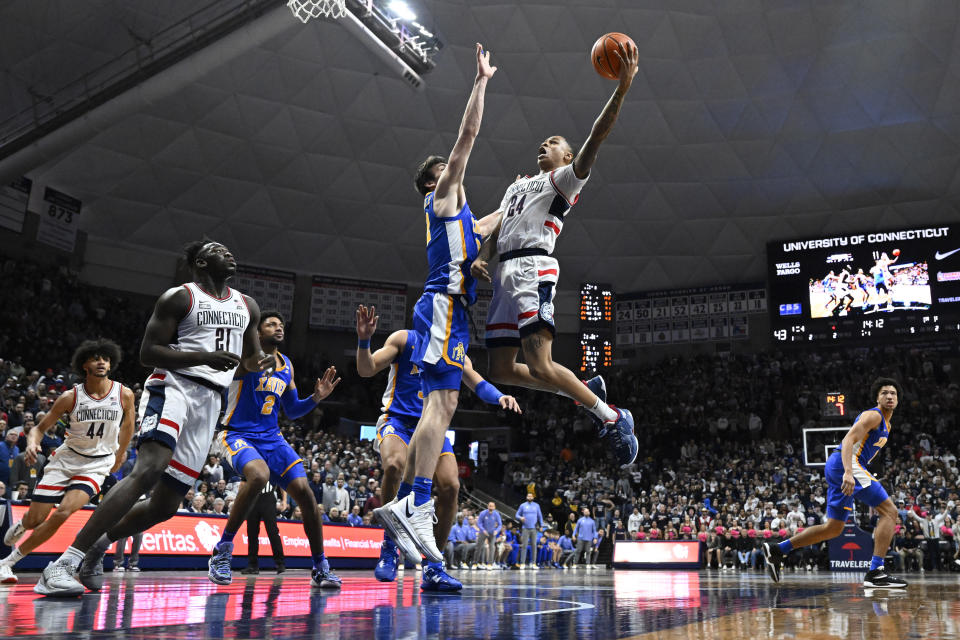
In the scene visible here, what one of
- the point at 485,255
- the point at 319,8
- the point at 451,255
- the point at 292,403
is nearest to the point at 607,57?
the point at 485,255

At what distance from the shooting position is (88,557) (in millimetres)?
4867

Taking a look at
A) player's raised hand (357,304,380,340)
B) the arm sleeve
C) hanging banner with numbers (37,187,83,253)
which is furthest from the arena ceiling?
player's raised hand (357,304,380,340)

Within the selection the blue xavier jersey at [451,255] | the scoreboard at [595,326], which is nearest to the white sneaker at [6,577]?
the blue xavier jersey at [451,255]

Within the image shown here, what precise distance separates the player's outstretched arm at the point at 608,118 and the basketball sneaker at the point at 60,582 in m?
3.54

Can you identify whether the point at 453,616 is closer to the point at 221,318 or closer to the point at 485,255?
the point at 221,318

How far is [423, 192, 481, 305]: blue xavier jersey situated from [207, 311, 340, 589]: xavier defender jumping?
1397mm

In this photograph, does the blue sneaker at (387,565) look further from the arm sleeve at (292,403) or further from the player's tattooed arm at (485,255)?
the player's tattooed arm at (485,255)

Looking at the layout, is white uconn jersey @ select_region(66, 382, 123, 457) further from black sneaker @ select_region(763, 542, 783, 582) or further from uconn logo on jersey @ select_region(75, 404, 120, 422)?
black sneaker @ select_region(763, 542, 783, 582)

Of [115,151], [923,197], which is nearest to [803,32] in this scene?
[923,197]

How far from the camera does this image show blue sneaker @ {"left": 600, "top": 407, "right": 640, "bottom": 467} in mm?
5281

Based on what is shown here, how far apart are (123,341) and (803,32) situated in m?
21.6

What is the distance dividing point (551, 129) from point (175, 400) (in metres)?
23.7

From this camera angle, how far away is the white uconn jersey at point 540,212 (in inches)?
197

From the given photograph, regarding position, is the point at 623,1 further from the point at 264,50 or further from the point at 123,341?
the point at 123,341
